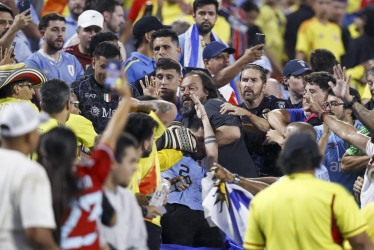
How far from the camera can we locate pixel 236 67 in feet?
33.8

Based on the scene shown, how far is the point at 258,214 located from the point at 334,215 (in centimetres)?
52

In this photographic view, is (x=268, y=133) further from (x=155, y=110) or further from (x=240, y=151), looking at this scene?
(x=155, y=110)

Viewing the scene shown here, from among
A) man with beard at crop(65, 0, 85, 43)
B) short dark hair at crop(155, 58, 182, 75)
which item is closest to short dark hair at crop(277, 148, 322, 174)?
short dark hair at crop(155, 58, 182, 75)

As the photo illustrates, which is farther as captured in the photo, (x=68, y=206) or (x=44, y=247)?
(x=68, y=206)

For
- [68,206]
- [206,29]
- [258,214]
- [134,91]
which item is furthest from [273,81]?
[68,206]

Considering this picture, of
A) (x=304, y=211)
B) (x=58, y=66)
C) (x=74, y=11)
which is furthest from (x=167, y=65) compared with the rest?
(x=304, y=211)

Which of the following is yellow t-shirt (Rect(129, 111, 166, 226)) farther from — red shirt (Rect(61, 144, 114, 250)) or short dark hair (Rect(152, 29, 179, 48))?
short dark hair (Rect(152, 29, 179, 48))

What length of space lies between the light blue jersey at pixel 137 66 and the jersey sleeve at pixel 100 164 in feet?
15.6

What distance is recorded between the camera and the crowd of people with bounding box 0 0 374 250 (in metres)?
5.22

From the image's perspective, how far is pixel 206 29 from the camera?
11.6 metres

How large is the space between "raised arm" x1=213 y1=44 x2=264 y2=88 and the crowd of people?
0.02m

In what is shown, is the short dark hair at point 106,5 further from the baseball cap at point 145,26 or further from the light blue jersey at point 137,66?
the light blue jersey at point 137,66

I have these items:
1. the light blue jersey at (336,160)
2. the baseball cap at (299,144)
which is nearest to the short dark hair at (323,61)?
the light blue jersey at (336,160)

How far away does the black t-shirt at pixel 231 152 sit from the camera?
881cm
